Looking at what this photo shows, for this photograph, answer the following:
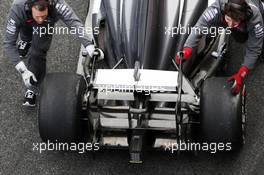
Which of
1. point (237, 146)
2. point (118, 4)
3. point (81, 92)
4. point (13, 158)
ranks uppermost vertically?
point (118, 4)

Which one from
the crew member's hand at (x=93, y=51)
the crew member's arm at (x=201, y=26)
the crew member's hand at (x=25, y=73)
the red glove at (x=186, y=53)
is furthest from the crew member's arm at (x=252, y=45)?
the crew member's hand at (x=25, y=73)

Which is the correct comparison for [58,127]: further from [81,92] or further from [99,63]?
[99,63]

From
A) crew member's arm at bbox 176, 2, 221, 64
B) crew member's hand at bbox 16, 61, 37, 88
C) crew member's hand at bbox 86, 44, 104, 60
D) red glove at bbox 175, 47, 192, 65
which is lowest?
crew member's hand at bbox 16, 61, 37, 88

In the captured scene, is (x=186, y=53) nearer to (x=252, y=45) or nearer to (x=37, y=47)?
(x=252, y=45)

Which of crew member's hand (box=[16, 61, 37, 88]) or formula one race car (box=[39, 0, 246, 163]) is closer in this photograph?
formula one race car (box=[39, 0, 246, 163])

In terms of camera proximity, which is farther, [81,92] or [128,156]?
[128,156]

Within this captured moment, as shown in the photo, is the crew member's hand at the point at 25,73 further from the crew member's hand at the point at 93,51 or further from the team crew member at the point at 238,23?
the team crew member at the point at 238,23

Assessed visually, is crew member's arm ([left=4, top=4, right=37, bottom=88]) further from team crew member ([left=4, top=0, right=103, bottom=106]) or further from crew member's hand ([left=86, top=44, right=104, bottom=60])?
crew member's hand ([left=86, top=44, right=104, bottom=60])

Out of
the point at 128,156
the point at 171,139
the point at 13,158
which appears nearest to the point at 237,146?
the point at 171,139

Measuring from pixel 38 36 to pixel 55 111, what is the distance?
34.2 inches

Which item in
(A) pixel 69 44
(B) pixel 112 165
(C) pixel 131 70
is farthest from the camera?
(A) pixel 69 44

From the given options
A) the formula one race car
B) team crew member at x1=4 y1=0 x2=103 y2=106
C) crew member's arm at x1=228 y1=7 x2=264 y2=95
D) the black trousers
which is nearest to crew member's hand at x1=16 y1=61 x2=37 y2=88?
team crew member at x1=4 y1=0 x2=103 y2=106

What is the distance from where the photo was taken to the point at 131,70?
4.86m

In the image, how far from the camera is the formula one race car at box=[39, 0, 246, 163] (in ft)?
16.0
